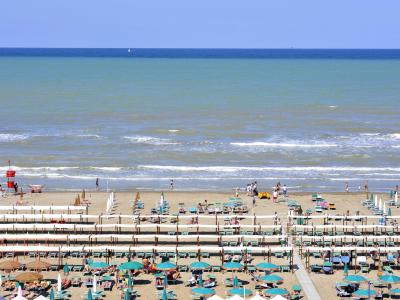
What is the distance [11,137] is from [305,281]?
158ft

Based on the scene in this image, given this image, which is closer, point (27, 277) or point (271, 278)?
point (27, 277)

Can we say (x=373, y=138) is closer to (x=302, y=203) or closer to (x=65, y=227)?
(x=302, y=203)

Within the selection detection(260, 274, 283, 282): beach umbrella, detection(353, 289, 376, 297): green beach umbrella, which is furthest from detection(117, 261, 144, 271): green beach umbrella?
detection(353, 289, 376, 297): green beach umbrella

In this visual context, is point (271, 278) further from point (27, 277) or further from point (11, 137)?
point (11, 137)

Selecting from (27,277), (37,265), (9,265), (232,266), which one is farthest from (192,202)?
(27,277)

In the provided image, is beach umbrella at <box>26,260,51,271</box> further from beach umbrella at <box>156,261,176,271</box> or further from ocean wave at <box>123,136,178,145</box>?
ocean wave at <box>123,136,178,145</box>

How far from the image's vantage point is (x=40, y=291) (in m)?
33.3

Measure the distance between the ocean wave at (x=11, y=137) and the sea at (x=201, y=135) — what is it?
0.10 metres

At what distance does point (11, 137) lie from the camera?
76875mm

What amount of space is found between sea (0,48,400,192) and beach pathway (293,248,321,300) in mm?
18558

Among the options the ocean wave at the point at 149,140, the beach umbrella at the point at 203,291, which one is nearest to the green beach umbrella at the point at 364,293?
the beach umbrella at the point at 203,291

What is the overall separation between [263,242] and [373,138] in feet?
133

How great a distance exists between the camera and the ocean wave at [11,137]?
75194 mm

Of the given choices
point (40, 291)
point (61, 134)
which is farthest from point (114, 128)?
point (40, 291)
